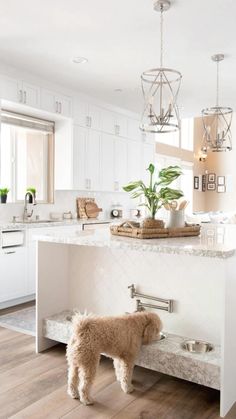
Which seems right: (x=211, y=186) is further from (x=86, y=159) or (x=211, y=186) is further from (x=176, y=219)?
(x=176, y=219)

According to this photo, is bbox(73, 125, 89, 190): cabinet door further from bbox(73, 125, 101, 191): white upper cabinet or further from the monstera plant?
the monstera plant

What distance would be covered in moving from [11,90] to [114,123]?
7.45 feet

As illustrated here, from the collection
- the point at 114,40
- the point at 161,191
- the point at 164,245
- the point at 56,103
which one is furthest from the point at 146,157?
the point at 164,245

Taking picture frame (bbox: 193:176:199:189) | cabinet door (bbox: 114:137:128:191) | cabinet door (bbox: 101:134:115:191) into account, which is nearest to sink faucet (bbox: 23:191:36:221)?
cabinet door (bbox: 101:134:115:191)

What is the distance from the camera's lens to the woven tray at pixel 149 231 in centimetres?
257

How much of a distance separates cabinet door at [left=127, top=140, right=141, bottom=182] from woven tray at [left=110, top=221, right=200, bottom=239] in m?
4.15

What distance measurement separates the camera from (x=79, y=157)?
5.70 metres

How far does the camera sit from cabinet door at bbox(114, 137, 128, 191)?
256 inches

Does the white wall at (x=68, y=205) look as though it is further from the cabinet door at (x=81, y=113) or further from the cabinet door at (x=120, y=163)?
the cabinet door at (x=81, y=113)

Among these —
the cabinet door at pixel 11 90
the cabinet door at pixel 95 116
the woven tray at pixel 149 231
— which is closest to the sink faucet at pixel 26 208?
the cabinet door at pixel 11 90

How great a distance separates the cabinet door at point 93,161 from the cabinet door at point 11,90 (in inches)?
57.9

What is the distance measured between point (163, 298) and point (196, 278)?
29 centimetres

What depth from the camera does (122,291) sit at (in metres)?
2.79

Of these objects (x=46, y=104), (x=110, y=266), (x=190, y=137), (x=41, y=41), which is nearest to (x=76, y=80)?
(x=46, y=104)
